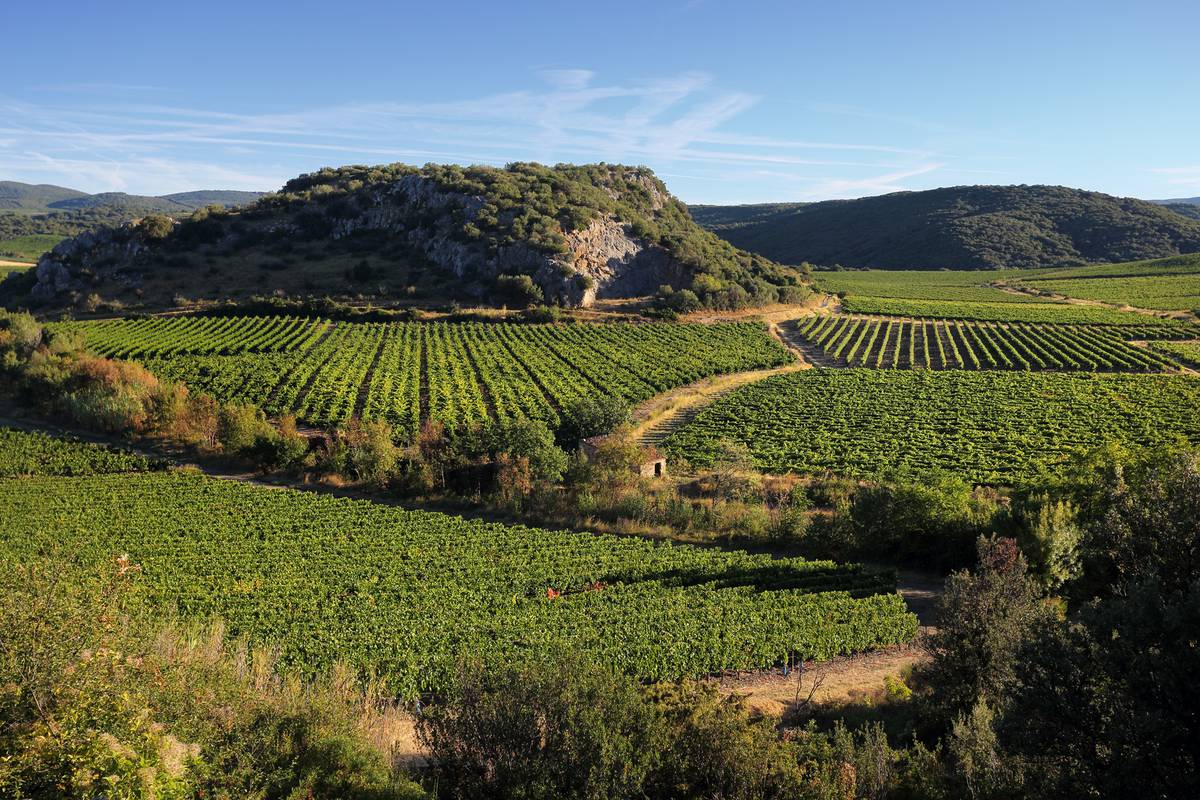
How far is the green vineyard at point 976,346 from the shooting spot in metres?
Answer: 77.0

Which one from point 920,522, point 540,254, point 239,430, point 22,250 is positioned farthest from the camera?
point 22,250

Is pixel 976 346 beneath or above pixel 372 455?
above

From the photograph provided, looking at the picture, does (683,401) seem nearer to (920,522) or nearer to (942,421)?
(942,421)

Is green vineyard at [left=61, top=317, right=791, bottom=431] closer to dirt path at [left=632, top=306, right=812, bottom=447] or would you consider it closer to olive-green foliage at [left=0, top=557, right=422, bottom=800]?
dirt path at [left=632, top=306, right=812, bottom=447]

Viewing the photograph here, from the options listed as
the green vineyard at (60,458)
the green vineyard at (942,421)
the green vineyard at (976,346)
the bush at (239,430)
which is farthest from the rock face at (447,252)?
the green vineyard at (60,458)

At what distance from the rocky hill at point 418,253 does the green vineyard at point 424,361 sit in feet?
47.2

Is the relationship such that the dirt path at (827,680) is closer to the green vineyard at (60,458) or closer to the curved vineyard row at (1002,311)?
the green vineyard at (60,458)

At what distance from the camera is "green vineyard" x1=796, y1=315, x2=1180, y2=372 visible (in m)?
77.0

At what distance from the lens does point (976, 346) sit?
290 ft

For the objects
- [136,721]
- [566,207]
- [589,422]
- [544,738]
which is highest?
[566,207]

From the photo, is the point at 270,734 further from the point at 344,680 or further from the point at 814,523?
the point at 814,523

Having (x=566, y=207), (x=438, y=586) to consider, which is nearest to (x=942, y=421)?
(x=438, y=586)

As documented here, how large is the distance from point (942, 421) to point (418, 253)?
301 feet

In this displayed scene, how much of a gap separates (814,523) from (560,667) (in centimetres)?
2126
